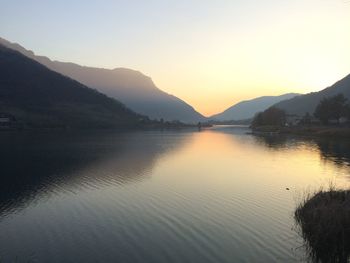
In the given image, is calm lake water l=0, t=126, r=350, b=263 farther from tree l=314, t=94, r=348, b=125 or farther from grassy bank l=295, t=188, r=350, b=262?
tree l=314, t=94, r=348, b=125

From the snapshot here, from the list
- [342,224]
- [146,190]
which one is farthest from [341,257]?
[146,190]

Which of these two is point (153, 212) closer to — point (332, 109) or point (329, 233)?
point (329, 233)

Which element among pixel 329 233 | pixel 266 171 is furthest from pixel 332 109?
pixel 329 233

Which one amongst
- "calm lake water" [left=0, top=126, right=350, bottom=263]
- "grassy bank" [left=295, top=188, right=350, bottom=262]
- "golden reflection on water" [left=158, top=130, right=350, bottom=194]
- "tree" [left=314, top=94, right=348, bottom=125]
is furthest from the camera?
"tree" [left=314, top=94, right=348, bottom=125]

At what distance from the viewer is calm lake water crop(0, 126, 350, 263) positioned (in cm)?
2472

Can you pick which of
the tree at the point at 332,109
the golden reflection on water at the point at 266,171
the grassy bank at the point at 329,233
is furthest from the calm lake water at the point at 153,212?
the tree at the point at 332,109

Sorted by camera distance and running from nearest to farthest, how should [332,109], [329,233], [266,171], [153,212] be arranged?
[329,233]
[153,212]
[266,171]
[332,109]

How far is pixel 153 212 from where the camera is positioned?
116ft

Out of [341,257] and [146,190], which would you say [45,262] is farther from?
[146,190]

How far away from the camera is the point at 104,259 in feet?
76.9

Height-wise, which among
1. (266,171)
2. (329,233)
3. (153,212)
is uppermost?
(329,233)

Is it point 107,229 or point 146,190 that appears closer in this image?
point 107,229

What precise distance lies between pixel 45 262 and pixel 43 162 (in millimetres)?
55736

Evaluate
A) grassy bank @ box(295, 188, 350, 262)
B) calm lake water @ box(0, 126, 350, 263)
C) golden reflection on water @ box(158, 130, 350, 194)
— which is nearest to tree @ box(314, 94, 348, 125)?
golden reflection on water @ box(158, 130, 350, 194)
